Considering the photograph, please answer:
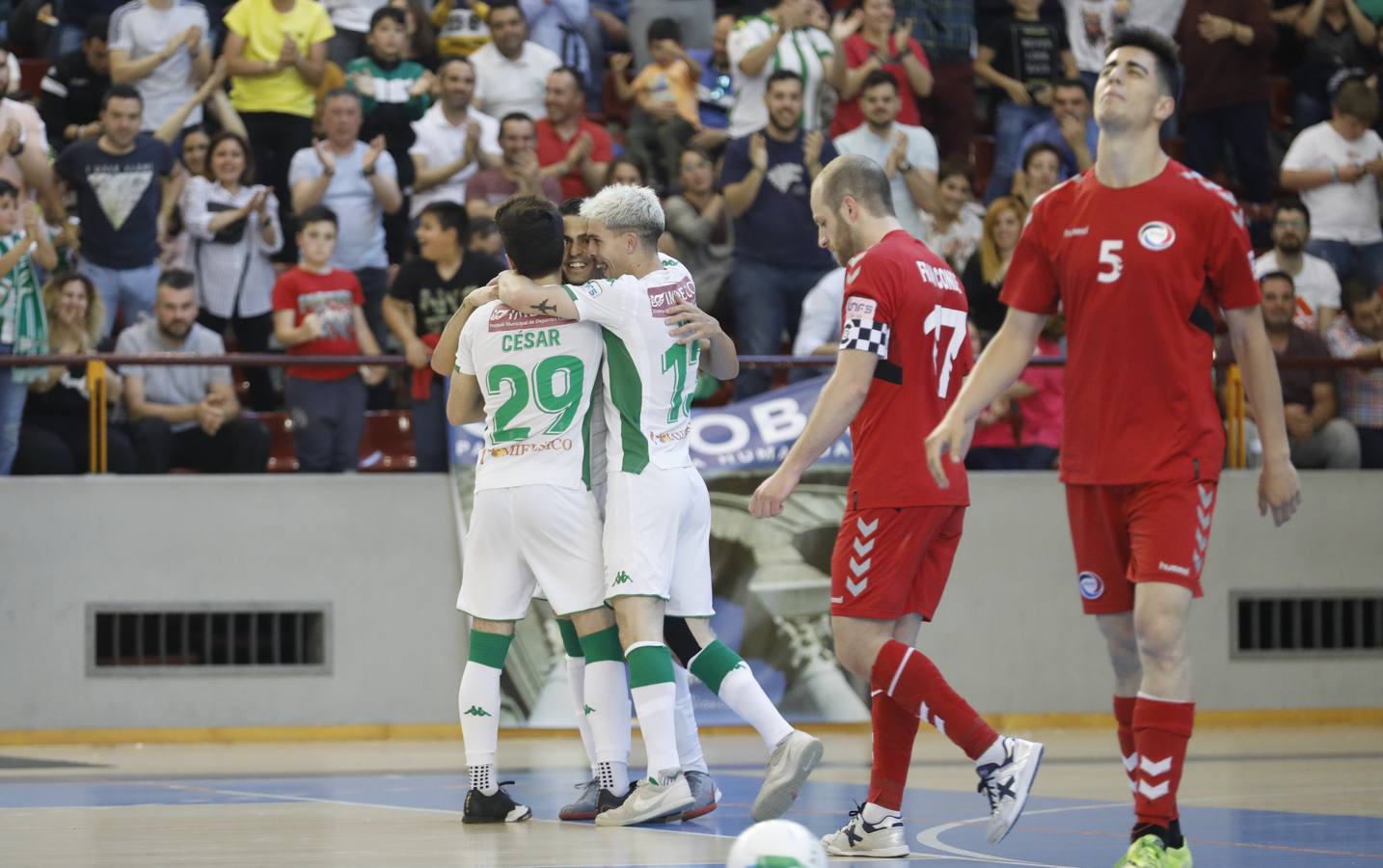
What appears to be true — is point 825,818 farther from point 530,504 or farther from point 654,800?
point 530,504

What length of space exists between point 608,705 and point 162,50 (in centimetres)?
881

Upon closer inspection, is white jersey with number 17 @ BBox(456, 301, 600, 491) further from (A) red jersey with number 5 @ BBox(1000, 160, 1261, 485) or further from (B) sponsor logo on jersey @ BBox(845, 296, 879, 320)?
(A) red jersey with number 5 @ BBox(1000, 160, 1261, 485)

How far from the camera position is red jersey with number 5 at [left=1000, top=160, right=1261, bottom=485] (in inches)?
239

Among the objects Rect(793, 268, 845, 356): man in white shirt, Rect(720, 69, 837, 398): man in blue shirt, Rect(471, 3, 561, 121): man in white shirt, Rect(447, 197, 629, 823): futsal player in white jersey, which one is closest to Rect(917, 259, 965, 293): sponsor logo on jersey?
Rect(447, 197, 629, 823): futsal player in white jersey

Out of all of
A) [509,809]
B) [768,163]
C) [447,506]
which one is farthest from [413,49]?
[509,809]

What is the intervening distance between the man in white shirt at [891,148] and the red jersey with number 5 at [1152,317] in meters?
8.68

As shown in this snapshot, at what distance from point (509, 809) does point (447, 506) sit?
5.48m

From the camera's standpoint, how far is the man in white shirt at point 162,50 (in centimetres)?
1504

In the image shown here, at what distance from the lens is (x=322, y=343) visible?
13.1 metres

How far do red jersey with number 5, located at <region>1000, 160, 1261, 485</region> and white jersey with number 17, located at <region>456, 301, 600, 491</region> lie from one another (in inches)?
92.1

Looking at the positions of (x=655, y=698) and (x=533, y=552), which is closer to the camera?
(x=655, y=698)

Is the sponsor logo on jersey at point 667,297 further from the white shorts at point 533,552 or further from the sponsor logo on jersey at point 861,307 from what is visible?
the sponsor logo on jersey at point 861,307

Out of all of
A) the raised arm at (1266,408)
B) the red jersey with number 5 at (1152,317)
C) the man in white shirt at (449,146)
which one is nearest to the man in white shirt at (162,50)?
the man in white shirt at (449,146)

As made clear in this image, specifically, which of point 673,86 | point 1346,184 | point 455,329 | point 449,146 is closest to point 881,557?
point 455,329
